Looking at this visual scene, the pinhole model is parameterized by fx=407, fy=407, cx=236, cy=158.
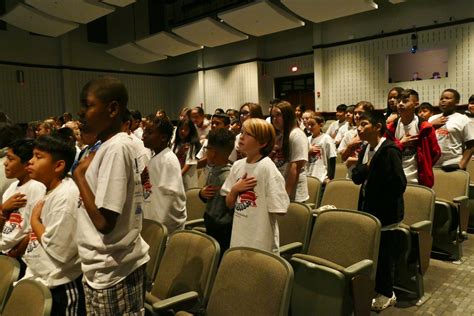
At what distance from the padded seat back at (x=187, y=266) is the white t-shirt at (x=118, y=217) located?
21.4 inches

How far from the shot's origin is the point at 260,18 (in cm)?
966

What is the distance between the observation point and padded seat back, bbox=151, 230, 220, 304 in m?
2.12

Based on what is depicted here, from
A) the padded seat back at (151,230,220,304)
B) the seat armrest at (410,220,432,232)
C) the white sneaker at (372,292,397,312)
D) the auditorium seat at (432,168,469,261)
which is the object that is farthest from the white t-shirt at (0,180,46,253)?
the auditorium seat at (432,168,469,261)

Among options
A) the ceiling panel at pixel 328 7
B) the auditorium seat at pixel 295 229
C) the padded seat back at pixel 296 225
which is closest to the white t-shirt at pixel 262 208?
the auditorium seat at pixel 295 229

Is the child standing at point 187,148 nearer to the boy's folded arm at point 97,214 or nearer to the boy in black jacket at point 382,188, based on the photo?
the boy in black jacket at point 382,188

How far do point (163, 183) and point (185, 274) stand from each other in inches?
27.0

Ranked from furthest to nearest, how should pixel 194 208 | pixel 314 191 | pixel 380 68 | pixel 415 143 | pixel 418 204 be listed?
pixel 380 68
pixel 314 191
pixel 194 208
pixel 415 143
pixel 418 204

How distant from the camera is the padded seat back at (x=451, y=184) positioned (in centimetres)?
379

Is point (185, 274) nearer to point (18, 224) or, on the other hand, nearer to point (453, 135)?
point (18, 224)

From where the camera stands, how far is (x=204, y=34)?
11016 millimetres

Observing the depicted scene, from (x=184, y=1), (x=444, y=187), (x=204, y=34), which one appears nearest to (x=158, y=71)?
(x=184, y=1)

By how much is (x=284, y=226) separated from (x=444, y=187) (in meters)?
1.98

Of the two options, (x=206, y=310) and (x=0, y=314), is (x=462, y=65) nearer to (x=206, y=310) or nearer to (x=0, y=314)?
(x=206, y=310)

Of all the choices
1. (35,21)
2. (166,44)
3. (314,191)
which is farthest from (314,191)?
(166,44)
